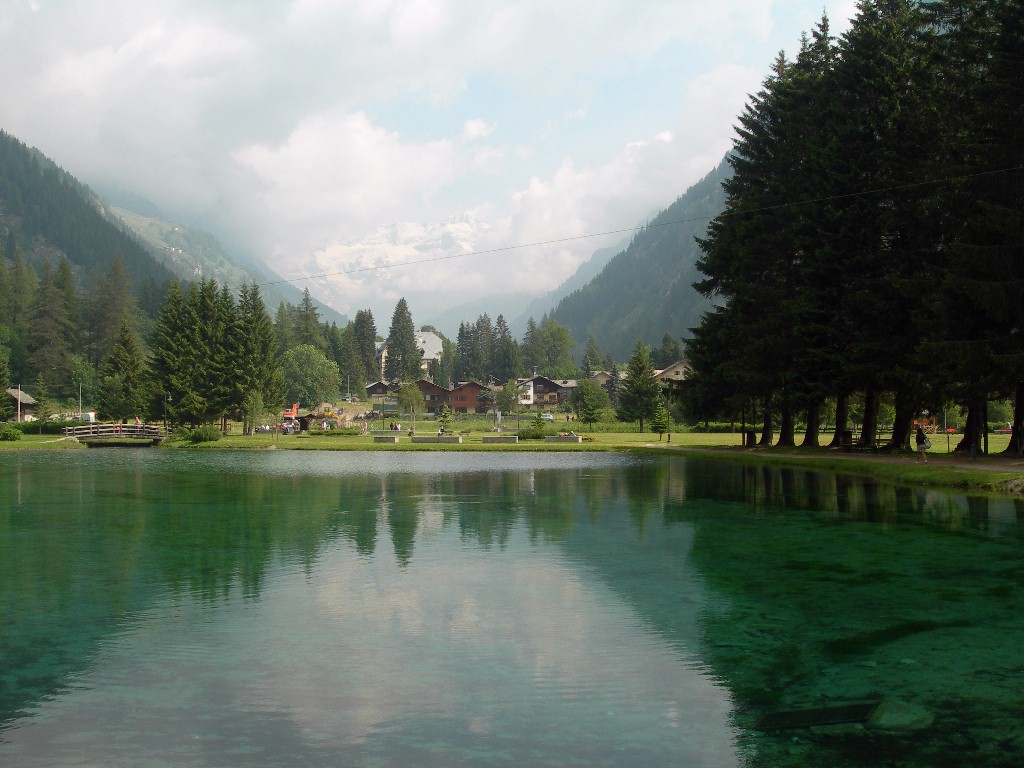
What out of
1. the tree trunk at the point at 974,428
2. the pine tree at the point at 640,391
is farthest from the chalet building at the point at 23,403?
the tree trunk at the point at 974,428

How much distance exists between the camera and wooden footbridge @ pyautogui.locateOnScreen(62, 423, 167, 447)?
218 feet

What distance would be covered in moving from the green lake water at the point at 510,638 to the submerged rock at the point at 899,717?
3 cm

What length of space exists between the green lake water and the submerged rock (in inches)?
1.3

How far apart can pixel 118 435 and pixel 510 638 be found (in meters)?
66.1

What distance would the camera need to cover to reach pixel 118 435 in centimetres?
6856

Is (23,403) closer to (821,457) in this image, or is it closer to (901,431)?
(821,457)

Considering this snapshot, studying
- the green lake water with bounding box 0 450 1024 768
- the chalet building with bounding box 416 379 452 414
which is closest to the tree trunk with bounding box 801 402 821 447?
the green lake water with bounding box 0 450 1024 768

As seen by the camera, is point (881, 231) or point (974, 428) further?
point (881, 231)

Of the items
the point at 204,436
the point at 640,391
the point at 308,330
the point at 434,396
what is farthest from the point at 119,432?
the point at 308,330

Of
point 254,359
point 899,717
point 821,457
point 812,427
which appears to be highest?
point 254,359

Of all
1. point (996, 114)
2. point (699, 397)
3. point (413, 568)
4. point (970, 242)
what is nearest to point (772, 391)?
point (699, 397)

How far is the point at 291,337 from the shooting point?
606 feet

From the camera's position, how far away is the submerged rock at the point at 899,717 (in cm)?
766

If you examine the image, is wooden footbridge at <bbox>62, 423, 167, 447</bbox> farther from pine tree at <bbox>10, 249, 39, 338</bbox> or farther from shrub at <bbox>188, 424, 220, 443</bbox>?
pine tree at <bbox>10, 249, 39, 338</bbox>
